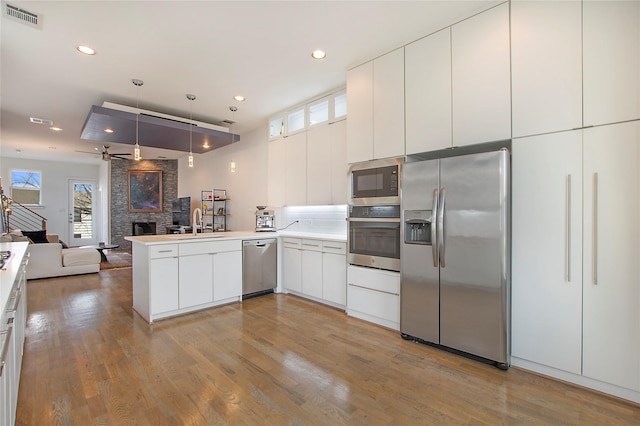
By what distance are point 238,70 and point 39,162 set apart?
10.3 meters

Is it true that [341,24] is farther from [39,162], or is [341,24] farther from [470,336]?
[39,162]

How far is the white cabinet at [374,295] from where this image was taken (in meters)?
3.12

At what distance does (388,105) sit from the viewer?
321 cm

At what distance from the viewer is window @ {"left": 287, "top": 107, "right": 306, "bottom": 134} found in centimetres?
475

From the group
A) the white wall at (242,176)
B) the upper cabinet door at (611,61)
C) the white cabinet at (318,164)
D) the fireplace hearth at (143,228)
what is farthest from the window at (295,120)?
the fireplace hearth at (143,228)

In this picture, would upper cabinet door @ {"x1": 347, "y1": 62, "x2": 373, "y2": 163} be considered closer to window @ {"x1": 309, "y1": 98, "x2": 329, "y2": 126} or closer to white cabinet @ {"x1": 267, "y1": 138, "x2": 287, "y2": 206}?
window @ {"x1": 309, "y1": 98, "x2": 329, "y2": 126}

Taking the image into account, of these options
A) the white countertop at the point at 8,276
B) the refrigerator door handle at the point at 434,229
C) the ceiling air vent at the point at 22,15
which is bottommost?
the white countertop at the point at 8,276

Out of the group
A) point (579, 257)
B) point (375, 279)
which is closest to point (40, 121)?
point (375, 279)

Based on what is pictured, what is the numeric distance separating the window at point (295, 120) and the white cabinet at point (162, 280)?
2.58 m

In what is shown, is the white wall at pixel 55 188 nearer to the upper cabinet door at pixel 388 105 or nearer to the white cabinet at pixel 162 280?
the white cabinet at pixel 162 280

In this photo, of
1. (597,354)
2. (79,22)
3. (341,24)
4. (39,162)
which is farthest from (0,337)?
(39,162)

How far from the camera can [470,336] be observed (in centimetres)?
249

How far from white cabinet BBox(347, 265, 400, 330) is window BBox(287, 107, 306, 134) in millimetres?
2521

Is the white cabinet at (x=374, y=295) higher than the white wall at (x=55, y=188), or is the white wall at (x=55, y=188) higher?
the white wall at (x=55, y=188)
